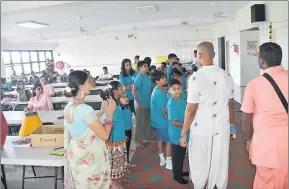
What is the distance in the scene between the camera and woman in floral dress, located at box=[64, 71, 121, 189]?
2.09 metres

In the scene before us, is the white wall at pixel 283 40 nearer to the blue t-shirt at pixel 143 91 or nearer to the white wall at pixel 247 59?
the blue t-shirt at pixel 143 91

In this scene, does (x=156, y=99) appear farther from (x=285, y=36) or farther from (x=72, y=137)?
(x=285, y=36)

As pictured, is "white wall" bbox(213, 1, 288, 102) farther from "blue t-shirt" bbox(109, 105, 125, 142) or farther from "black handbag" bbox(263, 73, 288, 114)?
"blue t-shirt" bbox(109, 105, 125, 142)

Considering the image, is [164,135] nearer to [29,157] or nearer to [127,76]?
[29,157]

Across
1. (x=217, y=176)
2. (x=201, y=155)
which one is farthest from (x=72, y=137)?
(x=217, y=176)

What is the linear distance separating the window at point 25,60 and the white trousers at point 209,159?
35.2 feet

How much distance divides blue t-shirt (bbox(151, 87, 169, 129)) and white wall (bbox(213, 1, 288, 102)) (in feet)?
7.78

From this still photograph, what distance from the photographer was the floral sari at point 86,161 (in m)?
2.18

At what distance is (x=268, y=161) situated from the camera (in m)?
2.00

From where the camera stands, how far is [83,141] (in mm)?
2166

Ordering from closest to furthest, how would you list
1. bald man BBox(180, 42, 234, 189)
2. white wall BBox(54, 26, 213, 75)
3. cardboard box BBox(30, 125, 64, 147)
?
bald man BBox(180, 42, 234, 189) < cardboard box BBox(30, 125, 64, 147) < white wall BBox(54, 26, 213, 75)

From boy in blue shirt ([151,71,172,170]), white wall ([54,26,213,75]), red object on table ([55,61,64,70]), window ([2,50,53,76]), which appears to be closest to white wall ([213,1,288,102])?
white wall ([54,26,213,75])

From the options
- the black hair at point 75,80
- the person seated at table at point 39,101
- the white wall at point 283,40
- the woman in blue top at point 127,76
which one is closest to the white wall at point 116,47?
the woman in blue top at point 127,76

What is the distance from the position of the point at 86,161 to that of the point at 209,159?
1.09m
